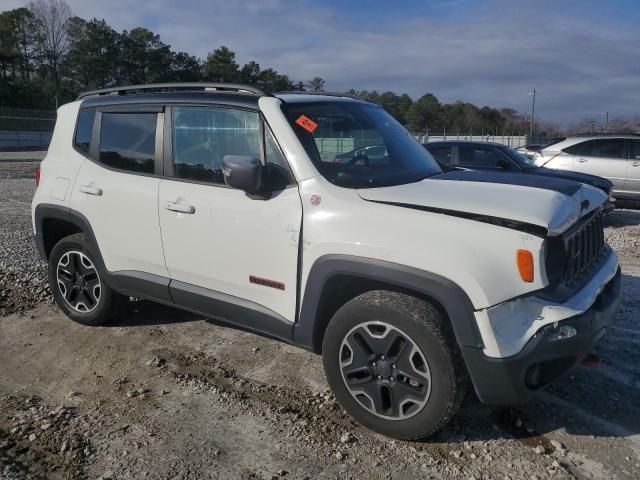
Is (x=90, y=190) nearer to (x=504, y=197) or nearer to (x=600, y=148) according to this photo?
(x=504, y=197)

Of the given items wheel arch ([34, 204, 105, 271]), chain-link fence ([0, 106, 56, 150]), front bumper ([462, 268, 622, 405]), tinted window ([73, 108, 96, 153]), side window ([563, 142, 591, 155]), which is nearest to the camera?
front bumper ([462, 268, 622, 405])

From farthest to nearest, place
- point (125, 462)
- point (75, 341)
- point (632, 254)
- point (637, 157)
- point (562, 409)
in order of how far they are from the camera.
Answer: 1. point (637, 157)
2. point (632, 254)
3. point (75, 341)
4. point (562, 409)
5. point (125, 462)

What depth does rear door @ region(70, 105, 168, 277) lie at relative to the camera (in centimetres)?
401

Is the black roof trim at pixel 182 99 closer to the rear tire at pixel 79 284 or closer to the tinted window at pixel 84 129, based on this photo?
the tinted window at pixel 84 129

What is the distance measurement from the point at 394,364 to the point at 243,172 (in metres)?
1.37

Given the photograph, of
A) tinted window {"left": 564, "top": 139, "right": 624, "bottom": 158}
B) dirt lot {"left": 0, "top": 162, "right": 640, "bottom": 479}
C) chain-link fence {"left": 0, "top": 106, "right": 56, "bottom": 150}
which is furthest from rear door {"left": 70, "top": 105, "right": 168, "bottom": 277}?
chain-link fence {"left": 0, "top": 106, "right": 56, "bottom": 150}

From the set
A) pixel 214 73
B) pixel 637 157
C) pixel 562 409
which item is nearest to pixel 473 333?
pixel 562 409

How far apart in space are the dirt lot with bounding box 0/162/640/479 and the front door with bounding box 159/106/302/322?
0.61 m

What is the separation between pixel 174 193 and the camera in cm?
381

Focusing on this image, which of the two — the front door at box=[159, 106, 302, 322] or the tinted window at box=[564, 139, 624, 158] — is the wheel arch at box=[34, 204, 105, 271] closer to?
the front door at box=[159, 106, 302, 322]

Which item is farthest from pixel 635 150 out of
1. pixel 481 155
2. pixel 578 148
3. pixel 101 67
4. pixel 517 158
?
pixel 101 67

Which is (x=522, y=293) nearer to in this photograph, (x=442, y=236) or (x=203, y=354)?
(x=442, y=236)

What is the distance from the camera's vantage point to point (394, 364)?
3.02m

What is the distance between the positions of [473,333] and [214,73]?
4673 cm
